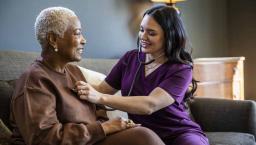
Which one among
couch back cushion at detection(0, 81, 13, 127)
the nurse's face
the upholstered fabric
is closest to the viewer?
the upholstered fabric

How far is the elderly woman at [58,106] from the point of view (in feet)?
4.26

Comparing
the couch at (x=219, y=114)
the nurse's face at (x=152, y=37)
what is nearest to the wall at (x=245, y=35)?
the couch at (x=219, y=114)

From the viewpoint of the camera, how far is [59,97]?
4.60 feet

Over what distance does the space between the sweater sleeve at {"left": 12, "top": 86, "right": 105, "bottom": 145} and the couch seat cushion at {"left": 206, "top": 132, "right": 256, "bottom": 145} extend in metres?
0.94

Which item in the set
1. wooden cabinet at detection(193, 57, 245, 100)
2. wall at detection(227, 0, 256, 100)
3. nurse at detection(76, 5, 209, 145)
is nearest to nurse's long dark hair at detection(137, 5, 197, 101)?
nurse at detection(76, 5, 209, 145)

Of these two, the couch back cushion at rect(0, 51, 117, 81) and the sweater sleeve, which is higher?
the couch back cushion at rect(0, 51, 117, 81)

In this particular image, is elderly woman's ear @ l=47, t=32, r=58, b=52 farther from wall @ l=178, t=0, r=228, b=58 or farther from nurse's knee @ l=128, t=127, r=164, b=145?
wall @ l=178, t=0, r=228, b=58

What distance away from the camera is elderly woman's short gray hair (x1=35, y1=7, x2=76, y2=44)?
1.44m

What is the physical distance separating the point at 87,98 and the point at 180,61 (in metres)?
0.51

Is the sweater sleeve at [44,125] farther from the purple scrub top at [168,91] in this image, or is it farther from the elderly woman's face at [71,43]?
the purple scrub top at [168,91]

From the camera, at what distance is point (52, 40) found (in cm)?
147

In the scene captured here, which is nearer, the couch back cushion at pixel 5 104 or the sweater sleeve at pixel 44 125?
the sweater sleeve at pixel 44 125

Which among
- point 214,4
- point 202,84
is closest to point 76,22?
point 202,84

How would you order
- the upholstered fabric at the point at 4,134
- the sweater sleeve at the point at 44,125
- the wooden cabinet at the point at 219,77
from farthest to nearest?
the wooden cabinet at the point at 219,77 → the upholstered fabric at the point at 4,134 → the sweater sleeve at the point at 44,125
